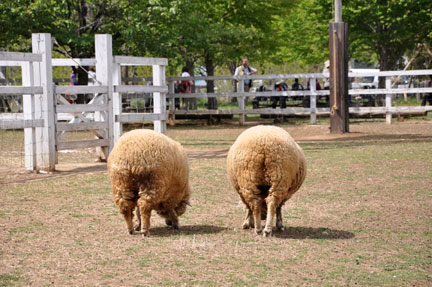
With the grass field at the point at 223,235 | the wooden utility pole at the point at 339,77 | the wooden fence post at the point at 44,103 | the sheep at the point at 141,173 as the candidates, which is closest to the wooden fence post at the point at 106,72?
the grass field at the point at 223,235

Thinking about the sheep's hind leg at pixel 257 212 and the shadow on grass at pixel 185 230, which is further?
the shadow on grass at pixel 185 230

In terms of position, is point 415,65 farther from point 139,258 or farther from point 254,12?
point 139,258

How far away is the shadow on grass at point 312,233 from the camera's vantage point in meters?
6.62

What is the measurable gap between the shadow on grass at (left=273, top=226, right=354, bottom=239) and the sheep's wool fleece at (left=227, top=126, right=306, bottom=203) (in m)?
0.36

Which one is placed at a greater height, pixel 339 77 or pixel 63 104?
pixel 339 77

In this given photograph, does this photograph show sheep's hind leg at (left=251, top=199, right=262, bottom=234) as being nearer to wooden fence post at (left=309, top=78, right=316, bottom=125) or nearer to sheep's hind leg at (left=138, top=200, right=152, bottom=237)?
sheep's hind leg at (left=138, top=200, right=152, bottom=237)

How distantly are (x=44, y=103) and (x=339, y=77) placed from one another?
9033mm

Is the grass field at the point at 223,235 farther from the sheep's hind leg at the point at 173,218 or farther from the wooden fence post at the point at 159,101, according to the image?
the wooden fence post at the point at 159,101

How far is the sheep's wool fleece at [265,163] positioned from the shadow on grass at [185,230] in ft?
1.95

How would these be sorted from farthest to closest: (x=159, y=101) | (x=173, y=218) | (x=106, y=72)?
(x=159, y=101), (x=106, y=72), (x=173, y=218)

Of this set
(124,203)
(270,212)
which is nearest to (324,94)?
(270,212)

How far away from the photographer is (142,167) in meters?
6.52

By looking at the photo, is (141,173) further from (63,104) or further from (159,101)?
(159,101)

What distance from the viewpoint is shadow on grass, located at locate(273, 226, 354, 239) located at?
21.7 ft
